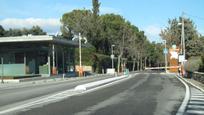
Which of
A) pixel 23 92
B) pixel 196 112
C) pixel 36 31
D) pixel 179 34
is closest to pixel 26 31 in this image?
pixel 36 31

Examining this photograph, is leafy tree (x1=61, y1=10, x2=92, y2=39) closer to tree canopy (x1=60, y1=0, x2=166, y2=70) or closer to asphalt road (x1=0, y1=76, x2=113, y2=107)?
tree canopy (x1=60, y1=0, x2=166, y2=70)

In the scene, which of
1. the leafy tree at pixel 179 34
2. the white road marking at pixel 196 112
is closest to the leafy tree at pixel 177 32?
the leafy tree at pixel 179 34

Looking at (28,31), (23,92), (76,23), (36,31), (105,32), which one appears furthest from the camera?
(36,31)

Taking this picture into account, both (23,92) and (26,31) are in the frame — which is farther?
(26,31)

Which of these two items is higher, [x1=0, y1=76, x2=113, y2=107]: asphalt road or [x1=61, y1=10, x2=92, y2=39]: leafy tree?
[x1=61, y1=10, x2=92, y2=39]: leafy tree

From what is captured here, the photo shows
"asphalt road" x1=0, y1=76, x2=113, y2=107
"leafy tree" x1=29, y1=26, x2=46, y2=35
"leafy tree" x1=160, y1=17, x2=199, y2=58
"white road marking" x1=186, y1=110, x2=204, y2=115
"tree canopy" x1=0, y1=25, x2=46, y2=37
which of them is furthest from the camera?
"leafy tree" x1=29, y1=26, x2=46, y2=35

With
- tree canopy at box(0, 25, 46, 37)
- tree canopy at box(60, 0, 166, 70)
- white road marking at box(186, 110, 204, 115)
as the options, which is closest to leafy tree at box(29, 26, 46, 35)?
tree canopy at box(0, 25, 46, 37)

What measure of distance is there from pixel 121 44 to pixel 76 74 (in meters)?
44.1

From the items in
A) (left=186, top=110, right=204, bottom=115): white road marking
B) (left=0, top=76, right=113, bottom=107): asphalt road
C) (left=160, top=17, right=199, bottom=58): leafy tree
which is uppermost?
(left=160, top=17, right=199, bottom=58): leafy tree

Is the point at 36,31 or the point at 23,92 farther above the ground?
the point at 36,31

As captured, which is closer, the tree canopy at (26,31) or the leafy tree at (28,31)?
the tree canopy at (26,31)

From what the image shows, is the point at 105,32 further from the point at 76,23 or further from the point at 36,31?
the point at 36,31

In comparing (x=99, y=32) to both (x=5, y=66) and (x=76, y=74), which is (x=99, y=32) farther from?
(x=5, y=66)

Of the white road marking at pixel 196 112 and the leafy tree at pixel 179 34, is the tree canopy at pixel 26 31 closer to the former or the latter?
the leafy tree at pixel 179 34
